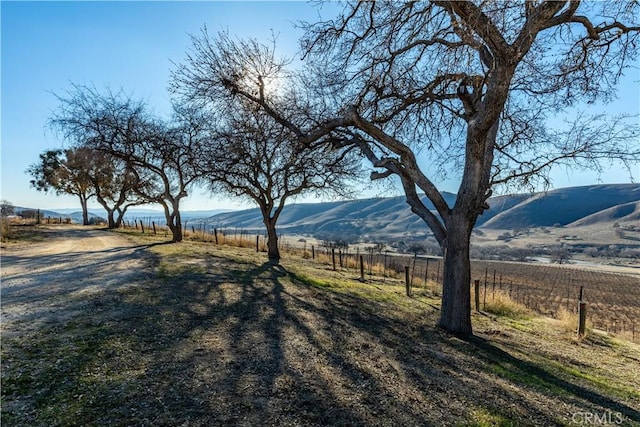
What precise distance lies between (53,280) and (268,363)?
23.9ft

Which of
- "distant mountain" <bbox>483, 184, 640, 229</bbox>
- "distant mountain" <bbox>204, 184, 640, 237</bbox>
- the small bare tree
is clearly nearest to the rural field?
the small bare tree

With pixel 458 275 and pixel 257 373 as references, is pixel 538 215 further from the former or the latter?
pixel 257 373

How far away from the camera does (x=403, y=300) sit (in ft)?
35.0

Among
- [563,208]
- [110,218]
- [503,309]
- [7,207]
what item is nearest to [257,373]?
[503,309]

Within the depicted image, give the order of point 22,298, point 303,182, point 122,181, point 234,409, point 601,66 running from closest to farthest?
point 234,409, point 22,298, point 601,66, point 303,182, point 122,181

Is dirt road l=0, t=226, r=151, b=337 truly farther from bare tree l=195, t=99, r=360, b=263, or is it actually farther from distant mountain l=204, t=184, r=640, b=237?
Answer: distant mountain l=204, t=184, r=640, b=237

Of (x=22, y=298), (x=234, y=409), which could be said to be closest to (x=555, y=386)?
(x=234, y=409)

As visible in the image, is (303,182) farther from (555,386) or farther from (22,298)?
(555,386)

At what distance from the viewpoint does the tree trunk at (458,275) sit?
6.95m

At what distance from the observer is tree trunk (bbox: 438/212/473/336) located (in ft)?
22.8

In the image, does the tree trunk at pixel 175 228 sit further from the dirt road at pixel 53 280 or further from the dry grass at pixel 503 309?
the dry grass at pixel 503 309

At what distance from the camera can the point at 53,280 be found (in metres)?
8.45

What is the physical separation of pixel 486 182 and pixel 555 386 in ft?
12.7

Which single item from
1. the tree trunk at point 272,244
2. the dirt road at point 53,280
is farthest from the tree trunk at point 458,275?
the tree trunk at point 272,244
